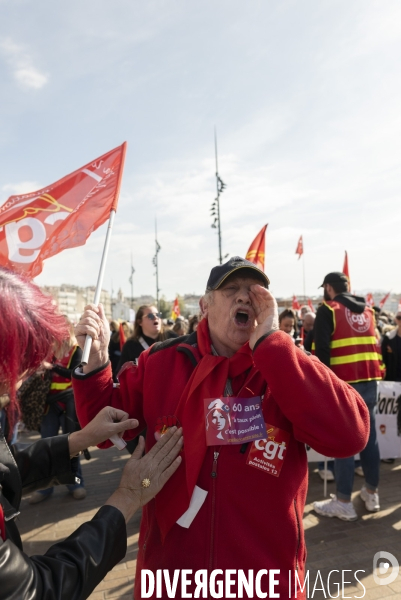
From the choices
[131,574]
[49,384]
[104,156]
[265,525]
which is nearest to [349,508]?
[131,574]

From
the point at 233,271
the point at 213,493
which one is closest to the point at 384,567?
the point at 213,493

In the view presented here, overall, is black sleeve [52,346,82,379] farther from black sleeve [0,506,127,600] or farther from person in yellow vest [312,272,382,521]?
black sleeve [0,506,127,600]

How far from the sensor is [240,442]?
176 centimetres

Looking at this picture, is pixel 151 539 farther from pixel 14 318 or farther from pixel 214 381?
pixel 14 318

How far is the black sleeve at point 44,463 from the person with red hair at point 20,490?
0.48m

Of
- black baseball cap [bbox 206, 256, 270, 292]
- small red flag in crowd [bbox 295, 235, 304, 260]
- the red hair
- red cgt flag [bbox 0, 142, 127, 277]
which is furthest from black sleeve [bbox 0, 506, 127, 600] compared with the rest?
small red flag in crowd [bbox 295, 235, 304, 260]

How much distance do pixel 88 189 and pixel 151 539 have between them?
2335 millimetres

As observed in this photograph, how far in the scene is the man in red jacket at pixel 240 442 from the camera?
1631 millimetres

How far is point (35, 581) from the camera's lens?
1121mm

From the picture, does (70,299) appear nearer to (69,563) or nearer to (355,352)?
(355,352)

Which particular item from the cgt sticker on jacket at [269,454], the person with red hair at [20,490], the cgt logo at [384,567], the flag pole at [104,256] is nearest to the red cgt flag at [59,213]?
the flag pole at [104,256]

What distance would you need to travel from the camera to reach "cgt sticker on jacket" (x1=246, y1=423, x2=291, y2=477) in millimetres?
1738

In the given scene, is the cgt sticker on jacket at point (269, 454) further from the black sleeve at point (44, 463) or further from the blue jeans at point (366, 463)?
the blue jeans at point (366, 463)

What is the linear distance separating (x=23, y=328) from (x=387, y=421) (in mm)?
5553
